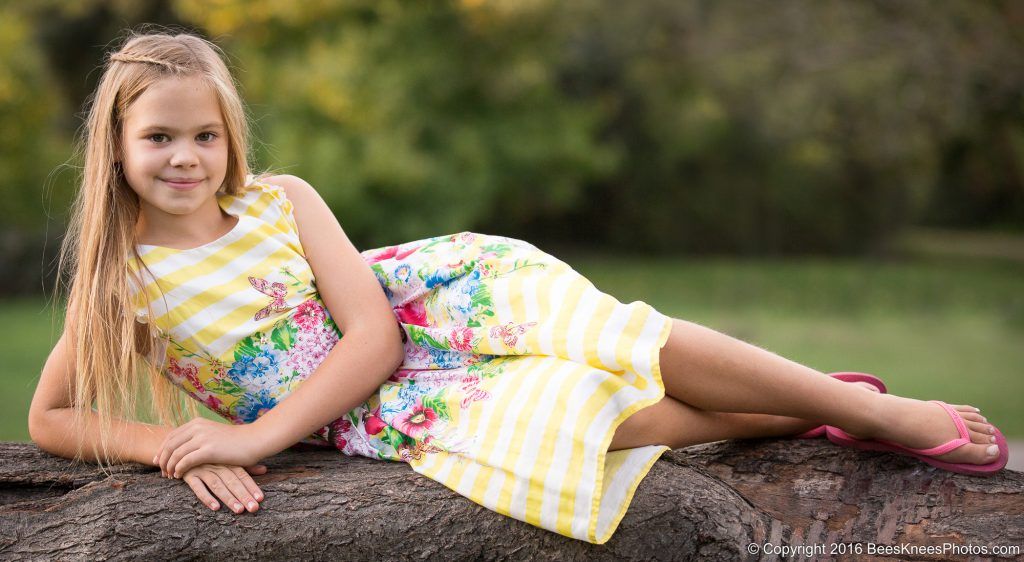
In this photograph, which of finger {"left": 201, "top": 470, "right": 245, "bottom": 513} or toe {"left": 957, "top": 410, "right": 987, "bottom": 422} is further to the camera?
toe {"left": 957, "top": 410, "right": 987, "bottom": 422}

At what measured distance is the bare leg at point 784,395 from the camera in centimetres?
229

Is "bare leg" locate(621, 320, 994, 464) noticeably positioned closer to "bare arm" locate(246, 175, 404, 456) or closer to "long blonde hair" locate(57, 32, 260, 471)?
"bare arm" locate(246, 175, 404, 456)

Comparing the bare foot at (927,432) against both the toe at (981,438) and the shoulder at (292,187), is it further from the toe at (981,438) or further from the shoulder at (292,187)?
the shoulder at (292,187)

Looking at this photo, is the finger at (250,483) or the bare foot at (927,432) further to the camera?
the bare foot at (927,432)

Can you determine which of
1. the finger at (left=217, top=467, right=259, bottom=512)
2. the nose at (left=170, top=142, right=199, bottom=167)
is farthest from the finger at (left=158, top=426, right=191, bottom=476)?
the nose at (left=170, top=142, right=199, bottom=167)

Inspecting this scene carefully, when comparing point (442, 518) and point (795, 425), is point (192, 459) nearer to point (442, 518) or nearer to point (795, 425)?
point (442, 518)

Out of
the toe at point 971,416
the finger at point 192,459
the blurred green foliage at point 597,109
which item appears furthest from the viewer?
the blurred green foliage at point 597,109

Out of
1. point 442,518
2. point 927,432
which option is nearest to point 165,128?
point 442,518

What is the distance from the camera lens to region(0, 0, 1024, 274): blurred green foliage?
11.9 metres

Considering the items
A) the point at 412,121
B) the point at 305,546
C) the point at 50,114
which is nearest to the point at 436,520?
the point at 305,546

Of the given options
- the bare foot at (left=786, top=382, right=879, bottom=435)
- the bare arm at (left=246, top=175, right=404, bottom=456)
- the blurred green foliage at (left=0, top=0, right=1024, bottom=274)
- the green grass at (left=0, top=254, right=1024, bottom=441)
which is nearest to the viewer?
the bare arm at (left=246, top=175, right=404, bottom=456)

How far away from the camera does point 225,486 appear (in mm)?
2197

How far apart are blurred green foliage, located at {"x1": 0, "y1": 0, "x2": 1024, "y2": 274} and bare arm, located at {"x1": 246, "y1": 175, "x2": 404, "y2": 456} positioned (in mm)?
6541

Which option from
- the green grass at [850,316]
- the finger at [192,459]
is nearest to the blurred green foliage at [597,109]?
the green grass at [850,316]
